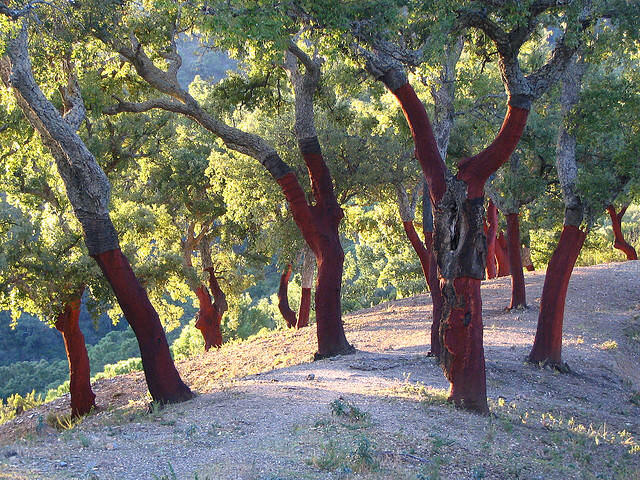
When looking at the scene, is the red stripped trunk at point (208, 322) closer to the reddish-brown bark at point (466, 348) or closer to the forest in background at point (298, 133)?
the forest in background at point (298, 133)

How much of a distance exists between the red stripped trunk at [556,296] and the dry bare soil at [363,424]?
35cm

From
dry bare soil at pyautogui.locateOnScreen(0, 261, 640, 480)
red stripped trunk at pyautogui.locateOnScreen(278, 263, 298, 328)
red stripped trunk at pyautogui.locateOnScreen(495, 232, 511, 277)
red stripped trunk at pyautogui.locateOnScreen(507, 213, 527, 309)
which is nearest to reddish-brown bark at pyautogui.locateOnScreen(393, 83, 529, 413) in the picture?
dry bare soil at pyautogui.locateOnScreen(0, 261, 640, 480)

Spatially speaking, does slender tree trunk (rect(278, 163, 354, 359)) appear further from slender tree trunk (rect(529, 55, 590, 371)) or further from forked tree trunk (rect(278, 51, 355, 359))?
slender tree trunk (rect(529, 55, 590, 371))

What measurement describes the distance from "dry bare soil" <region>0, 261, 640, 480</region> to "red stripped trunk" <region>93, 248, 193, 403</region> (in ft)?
1.38

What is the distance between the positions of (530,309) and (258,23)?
A: 40.2 feet

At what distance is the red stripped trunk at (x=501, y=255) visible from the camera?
96.8 feet

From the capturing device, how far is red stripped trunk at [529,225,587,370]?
38.4ft

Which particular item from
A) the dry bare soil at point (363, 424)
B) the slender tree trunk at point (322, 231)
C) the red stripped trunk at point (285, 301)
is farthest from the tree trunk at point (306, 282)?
the slender tree trunk at point (322, 231)

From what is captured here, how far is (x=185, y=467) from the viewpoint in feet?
19.6

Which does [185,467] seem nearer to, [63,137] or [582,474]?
[582,474]

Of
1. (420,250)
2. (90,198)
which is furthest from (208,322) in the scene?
(90,198)

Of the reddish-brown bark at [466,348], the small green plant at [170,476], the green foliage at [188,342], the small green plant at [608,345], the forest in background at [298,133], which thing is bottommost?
the green foliage at [188,342]

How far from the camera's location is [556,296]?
11883 millimetres

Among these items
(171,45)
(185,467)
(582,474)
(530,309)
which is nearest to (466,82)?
(171,45)
